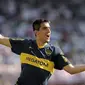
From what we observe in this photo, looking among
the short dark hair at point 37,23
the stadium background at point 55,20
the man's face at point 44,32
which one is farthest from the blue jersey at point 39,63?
the stadium background at point 55,20

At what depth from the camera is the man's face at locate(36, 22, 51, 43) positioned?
4.49m

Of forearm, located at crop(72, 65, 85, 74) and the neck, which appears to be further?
the neck

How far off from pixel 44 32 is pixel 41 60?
12.6 inches

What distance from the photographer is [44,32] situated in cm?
451

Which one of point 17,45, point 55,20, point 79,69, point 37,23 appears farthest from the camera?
point 55,20

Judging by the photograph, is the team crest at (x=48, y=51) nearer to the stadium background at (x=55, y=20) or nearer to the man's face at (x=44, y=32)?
the man's face at (x=44, y=32)

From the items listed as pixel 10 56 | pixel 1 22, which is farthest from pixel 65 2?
pixel 10 56

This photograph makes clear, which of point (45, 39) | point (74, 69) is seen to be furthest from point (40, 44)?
point (74, 69)

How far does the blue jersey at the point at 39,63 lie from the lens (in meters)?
4.49

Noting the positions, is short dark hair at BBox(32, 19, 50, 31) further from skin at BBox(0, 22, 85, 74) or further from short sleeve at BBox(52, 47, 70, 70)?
short sleeve at BBox(52, 47, 70, 70)

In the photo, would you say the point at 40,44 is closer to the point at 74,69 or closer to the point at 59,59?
the point at 59,59

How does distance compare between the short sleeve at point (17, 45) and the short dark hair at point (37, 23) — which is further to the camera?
the short sleeve at point (17, 45)

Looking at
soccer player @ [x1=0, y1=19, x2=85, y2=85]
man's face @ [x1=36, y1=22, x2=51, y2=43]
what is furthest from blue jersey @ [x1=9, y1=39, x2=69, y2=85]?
man's face @ [x1=36, y1=22, x2=51, y2=43]

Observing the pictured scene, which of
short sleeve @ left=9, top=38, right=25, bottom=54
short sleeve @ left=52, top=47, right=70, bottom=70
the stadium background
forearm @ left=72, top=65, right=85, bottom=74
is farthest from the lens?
the stadium background
